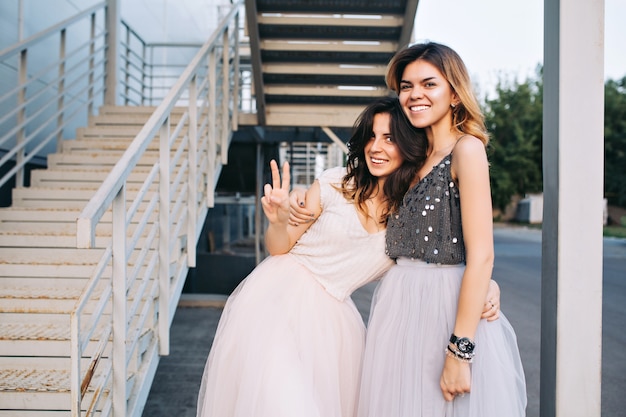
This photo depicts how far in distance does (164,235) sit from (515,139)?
3185cm

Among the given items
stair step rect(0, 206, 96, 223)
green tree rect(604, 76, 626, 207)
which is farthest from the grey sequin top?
green tree rect(604, 76, 626, 207)

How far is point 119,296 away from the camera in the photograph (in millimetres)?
2117

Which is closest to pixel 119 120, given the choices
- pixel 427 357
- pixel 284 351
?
pixel 284 351

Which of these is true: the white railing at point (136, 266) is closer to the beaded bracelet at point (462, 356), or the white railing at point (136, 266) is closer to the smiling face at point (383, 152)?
the smiling face at point (383, 152)

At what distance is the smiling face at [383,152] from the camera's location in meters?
1.83

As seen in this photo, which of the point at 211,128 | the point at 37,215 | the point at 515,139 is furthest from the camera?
the point at 515,139

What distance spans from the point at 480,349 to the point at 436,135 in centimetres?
72

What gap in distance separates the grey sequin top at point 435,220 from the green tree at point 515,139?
97.9 feet

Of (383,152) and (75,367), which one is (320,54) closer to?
(383,152)

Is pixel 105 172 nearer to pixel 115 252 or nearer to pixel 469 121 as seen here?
pixel 115 252

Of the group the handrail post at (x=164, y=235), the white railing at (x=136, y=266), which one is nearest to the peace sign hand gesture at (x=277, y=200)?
the white railing at (x=136, y=266)

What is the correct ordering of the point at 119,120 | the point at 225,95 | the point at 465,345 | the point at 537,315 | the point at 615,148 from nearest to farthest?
1. the point at 465,345
2. the point at 225,95
3. the point at 119,120
4. the point at 537,315
5. the point at 615,148

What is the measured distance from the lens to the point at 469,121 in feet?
5.37

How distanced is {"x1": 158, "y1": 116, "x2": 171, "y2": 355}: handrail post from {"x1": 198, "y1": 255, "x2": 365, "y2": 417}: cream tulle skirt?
3.01 ft
